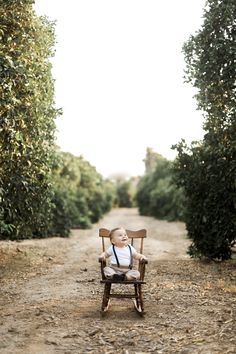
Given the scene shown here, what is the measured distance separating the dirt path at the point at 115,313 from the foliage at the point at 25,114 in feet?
7.11

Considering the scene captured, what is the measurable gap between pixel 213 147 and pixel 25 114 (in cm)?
580

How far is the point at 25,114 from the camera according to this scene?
11492 mm

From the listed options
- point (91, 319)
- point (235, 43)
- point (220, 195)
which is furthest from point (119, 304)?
point (235, 43)

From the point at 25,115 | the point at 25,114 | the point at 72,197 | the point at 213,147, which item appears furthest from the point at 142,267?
the point at 72,197

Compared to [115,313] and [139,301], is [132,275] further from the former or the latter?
[115,313]

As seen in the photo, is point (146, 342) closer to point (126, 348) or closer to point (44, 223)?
point (126, 348)

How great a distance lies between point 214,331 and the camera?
23.2 ft

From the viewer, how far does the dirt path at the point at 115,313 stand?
6.55m

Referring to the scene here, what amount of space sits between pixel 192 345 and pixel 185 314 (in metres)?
1.66

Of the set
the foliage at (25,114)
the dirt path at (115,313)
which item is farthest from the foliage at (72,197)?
the dirt path at (115,313)

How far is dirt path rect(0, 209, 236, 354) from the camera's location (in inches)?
258

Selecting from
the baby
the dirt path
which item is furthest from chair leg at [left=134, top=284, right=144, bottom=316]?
the baby

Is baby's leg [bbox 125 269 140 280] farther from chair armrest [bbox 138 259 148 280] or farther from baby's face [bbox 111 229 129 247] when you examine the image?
baby's face [bbox 111 229 129 247]

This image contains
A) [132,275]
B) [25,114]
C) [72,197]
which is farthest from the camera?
[72,197]
